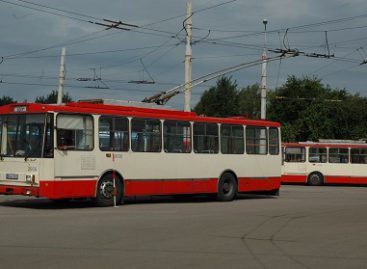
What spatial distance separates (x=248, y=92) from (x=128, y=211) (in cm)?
10547

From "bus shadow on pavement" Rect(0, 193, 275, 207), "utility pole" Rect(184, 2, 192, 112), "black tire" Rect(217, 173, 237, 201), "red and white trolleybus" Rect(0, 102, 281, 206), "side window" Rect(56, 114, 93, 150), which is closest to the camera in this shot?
"red and white trolleybus" Rect(0, 102, 281, 206)

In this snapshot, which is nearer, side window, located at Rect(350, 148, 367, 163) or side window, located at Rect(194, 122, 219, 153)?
side window, located at Rect(194, 122, 219, 153)

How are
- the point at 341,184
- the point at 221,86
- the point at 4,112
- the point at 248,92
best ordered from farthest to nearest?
the point at 248,92, the point at 221,86, the point at 341,184, the point at 4,112

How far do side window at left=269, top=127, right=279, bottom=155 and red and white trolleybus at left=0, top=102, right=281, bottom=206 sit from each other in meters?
0.40

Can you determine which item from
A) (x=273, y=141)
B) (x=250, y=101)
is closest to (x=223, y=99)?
(x=250, y=101)

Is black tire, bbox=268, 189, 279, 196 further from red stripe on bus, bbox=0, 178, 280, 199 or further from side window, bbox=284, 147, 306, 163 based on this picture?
side window, bbox=284, 147, 306, 163

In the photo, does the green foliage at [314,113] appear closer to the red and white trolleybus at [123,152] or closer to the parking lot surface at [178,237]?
the red and white trolleybus at [123,152]

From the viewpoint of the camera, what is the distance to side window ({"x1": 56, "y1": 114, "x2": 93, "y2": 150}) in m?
16.8

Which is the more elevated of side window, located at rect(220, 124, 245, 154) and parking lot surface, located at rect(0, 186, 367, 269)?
side window, located at rect(220, 124, 245, 154)

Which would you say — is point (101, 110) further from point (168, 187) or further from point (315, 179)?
point (315, 179)

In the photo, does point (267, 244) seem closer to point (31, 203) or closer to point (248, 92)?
point (31, 203)

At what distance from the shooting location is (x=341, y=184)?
3819 centimetres

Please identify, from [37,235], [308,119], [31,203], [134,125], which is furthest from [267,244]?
[308,119]

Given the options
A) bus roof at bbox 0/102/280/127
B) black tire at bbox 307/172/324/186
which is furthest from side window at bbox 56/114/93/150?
black tire at bbox 307/172/324/186
